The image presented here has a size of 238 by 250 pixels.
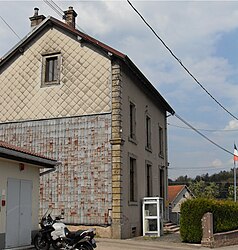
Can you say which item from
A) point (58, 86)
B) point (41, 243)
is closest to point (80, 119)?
point (58, 86)

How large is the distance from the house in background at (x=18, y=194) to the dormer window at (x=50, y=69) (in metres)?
6.83

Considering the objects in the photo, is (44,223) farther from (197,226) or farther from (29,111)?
(29,111)

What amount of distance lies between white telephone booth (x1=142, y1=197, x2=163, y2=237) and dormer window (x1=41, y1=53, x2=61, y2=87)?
24.7ft

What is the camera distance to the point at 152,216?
20750 mm

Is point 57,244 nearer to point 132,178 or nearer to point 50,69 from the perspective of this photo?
point 132,178

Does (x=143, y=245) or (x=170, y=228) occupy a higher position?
(x=143, y=245)

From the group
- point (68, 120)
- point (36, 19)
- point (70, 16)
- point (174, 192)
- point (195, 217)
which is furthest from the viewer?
point (174, 192)

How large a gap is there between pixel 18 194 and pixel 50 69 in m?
8.94

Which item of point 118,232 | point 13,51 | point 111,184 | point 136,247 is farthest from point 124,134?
point 13,51

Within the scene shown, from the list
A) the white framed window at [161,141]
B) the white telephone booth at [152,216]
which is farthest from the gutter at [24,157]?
the white framed window at [161,141]

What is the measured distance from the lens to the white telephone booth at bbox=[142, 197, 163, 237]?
20297 mm

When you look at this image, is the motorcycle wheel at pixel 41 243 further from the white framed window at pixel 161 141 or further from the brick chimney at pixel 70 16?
the white framed window at pixel 161 141

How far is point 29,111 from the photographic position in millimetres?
20906

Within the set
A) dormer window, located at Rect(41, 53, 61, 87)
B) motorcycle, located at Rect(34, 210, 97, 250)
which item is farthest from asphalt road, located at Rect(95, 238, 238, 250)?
dormer window, located at Rect(41, 53, 61, 87)
